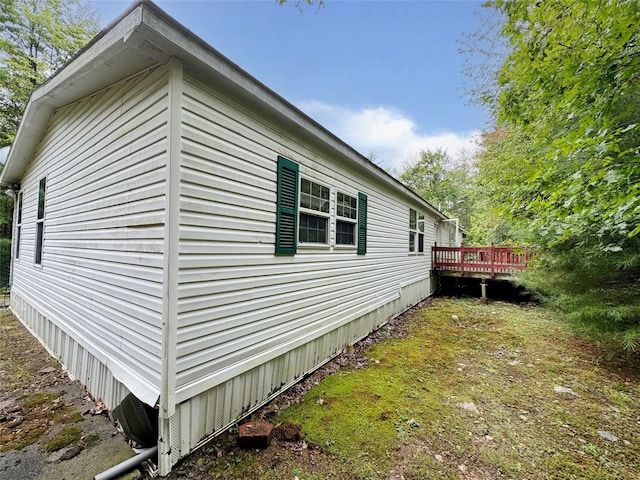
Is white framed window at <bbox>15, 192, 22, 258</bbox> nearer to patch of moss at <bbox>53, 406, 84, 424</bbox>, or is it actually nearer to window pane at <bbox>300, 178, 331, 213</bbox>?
patch of moss at <bbox>53, 406, 84, 424</bbox>

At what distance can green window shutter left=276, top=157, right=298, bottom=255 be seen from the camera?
334 centimetres

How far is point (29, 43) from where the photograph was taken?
445 inches

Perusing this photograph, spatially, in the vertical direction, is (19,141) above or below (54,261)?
above

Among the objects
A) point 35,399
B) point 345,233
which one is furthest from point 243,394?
point 345,233

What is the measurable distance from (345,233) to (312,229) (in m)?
1.13

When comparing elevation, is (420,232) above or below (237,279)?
above

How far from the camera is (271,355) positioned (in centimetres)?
323

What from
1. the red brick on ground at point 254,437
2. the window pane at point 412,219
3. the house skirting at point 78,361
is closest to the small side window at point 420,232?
the window pane at point 412,219

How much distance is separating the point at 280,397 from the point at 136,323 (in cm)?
187

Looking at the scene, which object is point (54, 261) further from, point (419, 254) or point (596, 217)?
point (419, 254)

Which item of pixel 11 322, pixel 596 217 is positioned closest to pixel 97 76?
pixel 596 217

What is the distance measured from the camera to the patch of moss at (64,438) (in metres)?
2.49

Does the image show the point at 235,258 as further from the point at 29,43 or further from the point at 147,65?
the point at 29,43

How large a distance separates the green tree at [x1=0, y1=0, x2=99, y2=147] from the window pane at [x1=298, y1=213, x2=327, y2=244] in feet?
44.2
